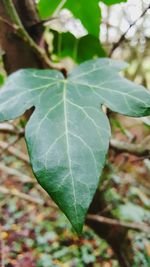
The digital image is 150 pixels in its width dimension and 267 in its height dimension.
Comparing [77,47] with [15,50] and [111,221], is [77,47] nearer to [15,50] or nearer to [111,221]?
[15,50]

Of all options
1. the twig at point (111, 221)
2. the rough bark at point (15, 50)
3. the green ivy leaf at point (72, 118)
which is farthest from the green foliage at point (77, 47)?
the twig at point (111, 221)

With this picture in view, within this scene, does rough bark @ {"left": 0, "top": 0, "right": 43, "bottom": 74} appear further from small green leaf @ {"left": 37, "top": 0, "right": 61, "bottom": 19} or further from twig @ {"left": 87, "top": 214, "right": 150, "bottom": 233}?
twig @ {"left": 87, "top": 214, "right": 150, "bottom": 233}

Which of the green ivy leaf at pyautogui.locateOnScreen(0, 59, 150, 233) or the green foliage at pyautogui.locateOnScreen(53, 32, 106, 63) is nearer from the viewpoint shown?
the green ivy leaf at pyautogui.locateOnScreen(0, 59, 150, 233)

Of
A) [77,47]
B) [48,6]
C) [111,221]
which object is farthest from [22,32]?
[111,221]

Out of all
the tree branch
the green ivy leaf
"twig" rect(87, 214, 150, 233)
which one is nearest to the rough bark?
the tree branch

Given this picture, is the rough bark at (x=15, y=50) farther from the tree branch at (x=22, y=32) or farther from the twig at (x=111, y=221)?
the twig at (x=111, y=221)

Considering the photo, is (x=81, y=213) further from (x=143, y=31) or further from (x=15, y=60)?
(x=143, y=31)
